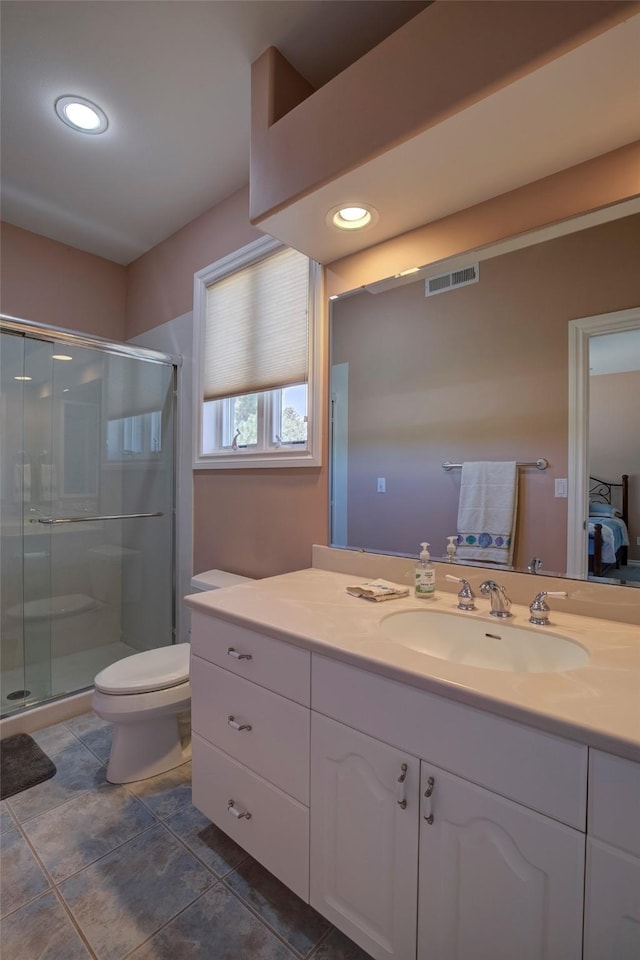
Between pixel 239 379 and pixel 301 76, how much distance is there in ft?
3.73

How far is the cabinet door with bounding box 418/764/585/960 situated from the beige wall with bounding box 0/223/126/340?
9.49 ft

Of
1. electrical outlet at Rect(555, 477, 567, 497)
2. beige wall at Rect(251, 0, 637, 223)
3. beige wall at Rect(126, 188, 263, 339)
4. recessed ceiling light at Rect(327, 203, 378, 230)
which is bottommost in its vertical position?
electrical outlet at Rect(555, 477, 567, 497)

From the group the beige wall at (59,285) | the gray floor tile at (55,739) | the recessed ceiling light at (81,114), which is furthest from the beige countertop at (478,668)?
the beige wall at (59,285)

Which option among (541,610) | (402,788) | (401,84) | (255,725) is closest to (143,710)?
(255,725)

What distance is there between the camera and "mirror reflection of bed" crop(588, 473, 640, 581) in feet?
3.56

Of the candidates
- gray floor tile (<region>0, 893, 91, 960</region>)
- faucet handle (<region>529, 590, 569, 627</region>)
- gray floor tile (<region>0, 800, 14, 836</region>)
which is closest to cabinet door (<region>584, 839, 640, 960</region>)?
faucet handle (<region>529, 590, 569, 627</region>)

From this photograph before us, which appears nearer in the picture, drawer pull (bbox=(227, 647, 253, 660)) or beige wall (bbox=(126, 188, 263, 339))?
drawer pull (bbox=(227, 647, 253, 660))

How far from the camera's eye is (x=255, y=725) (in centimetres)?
113

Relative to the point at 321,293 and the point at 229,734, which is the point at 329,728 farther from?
the point at 321,293

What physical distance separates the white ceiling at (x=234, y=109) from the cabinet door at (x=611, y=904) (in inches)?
55.4

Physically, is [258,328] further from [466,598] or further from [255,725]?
[255,725]

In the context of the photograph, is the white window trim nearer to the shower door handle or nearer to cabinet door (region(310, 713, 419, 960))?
the shower door handle

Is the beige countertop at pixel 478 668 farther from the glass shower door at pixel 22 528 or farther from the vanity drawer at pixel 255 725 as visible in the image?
the glass shower door at pixel 22 528

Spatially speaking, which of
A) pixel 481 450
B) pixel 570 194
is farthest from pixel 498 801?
pixel 570 194
